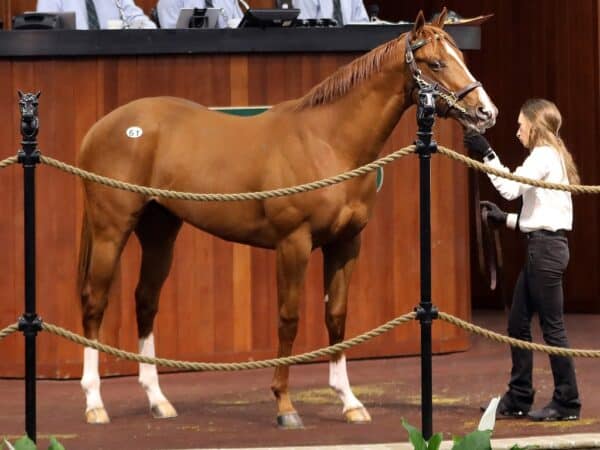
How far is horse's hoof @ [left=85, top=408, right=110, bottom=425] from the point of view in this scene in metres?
7.62

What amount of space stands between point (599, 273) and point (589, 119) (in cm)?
109

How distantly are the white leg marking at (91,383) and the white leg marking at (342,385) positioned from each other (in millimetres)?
1140

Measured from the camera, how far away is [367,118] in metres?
7.56

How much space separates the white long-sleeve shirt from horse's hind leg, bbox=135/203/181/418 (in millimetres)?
1769

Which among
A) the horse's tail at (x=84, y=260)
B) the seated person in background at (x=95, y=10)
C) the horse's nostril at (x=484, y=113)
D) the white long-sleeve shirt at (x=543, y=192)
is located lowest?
the horse's tail at (x=84, y=260)

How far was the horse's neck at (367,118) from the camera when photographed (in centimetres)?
754

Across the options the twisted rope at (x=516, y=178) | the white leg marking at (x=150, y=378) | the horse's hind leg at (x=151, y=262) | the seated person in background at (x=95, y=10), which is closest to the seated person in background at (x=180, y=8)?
the seated person in background at (x=95, y=10)

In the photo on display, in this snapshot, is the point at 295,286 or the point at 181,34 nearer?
the point at 295,286

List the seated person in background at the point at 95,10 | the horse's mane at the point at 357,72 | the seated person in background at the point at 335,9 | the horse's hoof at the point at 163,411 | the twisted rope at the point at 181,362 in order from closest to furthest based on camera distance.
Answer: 1. the twisted rope at the point at 181,362
2. the horse's mane at the point at 357,72
3. the horse's hoof at the point at 163,411
4. the seated person in background at the point at 95,10
5. the seated person in background at the point at 335,9

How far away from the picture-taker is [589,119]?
36.3 feet

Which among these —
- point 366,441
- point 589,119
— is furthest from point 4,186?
point 589,119

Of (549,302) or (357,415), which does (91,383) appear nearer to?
(357,415)

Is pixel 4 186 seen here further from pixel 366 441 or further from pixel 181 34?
pixel 366 441

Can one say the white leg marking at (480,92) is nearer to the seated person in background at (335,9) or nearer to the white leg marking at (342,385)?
the white leg marking at (342,385)
